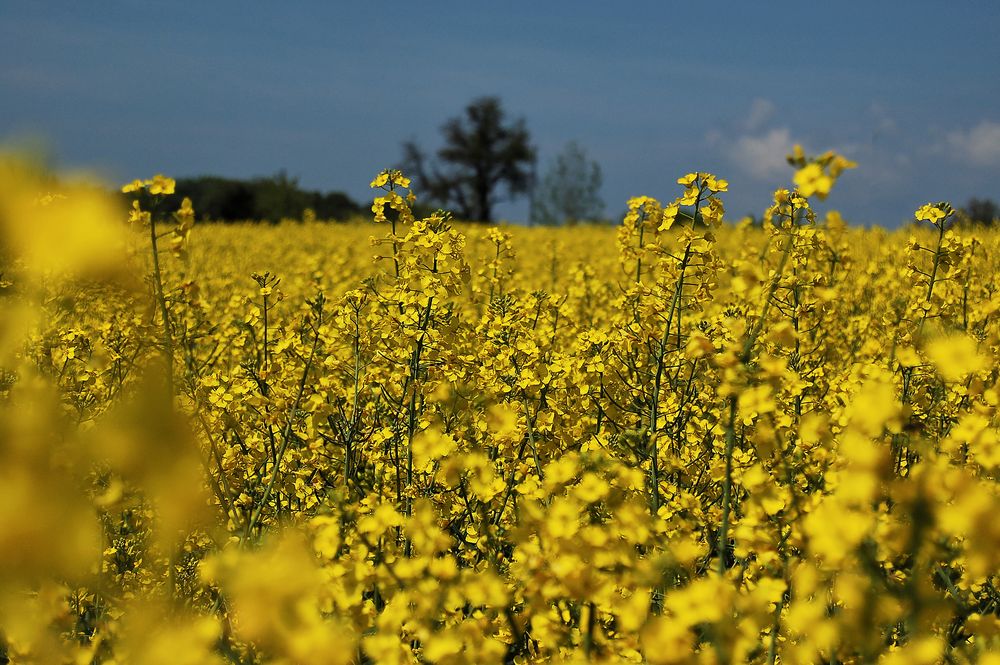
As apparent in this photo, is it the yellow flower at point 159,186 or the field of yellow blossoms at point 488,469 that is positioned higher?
the yellow flower at point 159,186

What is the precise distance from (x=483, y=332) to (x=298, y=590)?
8.97 ft

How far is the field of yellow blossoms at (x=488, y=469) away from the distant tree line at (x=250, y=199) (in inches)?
1122

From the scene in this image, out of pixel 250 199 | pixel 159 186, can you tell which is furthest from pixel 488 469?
pixel 250 199

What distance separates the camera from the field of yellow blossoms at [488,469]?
4.67 ft

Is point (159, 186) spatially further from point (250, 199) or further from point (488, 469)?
point (250, 199)

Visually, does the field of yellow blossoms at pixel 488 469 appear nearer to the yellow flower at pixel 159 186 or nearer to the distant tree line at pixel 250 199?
the yellow flower at pixel 159 186

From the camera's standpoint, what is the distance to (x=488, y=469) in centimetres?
200

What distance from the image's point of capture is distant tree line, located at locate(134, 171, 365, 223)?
109 feet

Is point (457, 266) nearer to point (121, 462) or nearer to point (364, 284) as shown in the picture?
point (364, 284)

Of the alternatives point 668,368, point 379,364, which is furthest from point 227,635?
point 668,368

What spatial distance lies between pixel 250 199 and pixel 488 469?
35.4 metres

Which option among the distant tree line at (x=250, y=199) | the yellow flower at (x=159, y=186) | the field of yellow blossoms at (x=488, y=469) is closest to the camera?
the field of yellow blossoms at (x=488, y=469)

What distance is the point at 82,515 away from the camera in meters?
1.45

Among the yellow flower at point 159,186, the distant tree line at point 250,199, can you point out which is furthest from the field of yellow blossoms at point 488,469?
the distant tree line at point 250,199
